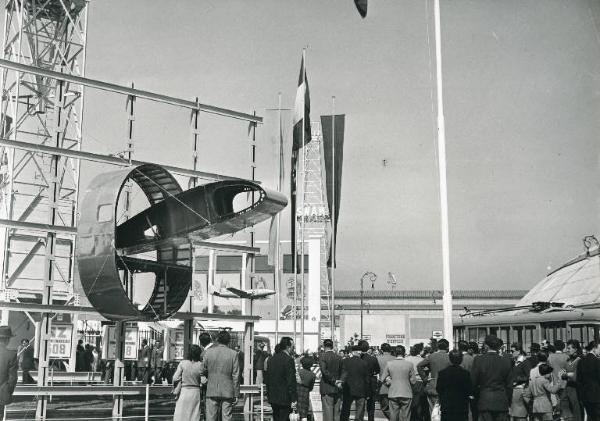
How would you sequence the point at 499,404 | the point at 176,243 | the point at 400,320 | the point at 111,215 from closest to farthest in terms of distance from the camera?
the point at 499,404 → the point at 111,215 → the point at 176,243 → the point at 400,320

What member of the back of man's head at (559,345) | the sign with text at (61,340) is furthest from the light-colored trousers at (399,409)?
the sign with text at (61,340)

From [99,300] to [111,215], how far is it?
1761 millimetres

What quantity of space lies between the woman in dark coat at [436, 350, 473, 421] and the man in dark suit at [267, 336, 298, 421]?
2.85 metres

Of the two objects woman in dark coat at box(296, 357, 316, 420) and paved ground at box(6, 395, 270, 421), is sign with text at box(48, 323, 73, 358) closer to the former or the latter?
paved ground at box(6, 395, 270, 421)

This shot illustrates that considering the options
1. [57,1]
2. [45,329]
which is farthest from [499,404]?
[57,1]

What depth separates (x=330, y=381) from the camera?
49.1 feet

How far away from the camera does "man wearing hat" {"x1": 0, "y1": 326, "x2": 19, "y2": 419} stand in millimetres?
11828

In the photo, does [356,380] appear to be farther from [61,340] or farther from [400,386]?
[61,340]

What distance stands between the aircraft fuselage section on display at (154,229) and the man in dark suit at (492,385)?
5.42m

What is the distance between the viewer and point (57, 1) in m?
34.6

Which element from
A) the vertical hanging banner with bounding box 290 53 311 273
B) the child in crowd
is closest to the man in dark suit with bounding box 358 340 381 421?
the child in crowd

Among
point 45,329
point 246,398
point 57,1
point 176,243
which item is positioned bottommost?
point 246,398

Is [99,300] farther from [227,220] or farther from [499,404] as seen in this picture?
[499,404]

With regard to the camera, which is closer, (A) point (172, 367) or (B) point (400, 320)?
(A) point (172, 367)
